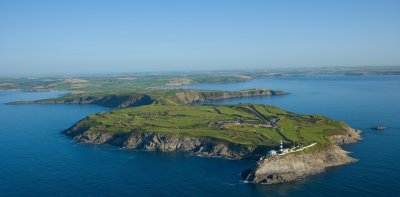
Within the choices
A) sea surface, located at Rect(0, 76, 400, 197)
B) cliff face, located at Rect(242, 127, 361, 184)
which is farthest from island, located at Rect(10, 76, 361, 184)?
sea surface, located at Rect(0, 76, 400, 197)

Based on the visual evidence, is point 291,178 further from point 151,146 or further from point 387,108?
point 387,108

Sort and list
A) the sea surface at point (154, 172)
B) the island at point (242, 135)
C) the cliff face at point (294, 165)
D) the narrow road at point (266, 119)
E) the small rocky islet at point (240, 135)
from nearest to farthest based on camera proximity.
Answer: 1. the sea surface at point (154, 172)
2. the cliff face at point (294, 165)
3. the small rocky islet at point (240, 135)
4. the island at point (242, 135)
5. the narrow road at point (266, 119)

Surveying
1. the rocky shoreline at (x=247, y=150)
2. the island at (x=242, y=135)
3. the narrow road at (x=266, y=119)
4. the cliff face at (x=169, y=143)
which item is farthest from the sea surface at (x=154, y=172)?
the narrow road at (x=266, y=119)

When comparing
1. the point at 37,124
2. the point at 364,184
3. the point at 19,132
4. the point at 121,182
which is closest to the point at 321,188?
the point at 364,184

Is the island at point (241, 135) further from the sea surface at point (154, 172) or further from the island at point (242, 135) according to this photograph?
the sea surface at point (154, 172)

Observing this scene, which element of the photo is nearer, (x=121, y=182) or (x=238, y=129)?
(x=121, y=182)

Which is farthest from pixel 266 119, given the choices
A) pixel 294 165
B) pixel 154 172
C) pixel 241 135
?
pixel 154 172

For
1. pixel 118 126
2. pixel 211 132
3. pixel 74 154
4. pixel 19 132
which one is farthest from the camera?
pixel 19 132
